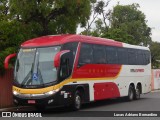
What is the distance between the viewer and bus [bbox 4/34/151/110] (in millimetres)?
17953

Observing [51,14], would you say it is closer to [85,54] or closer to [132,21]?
[85,54]

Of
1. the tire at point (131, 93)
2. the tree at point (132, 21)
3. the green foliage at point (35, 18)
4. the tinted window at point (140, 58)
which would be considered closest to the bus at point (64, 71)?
the green foliage at point (35, 18)

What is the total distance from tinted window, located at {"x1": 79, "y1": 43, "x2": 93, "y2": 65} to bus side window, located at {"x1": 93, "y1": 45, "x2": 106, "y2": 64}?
449 millimetres

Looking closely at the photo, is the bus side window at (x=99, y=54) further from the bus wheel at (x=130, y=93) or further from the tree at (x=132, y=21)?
the tree at (x=132, y=21)

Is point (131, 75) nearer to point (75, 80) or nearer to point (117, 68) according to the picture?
point (117, 68)

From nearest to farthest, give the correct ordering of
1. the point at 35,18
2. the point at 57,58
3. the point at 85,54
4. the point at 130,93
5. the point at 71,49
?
the point at 57,58 → the point at 71,49 → the point at 85,54 → the point at 35,18 → the point at 130,93

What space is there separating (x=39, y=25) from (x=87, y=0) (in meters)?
3.00

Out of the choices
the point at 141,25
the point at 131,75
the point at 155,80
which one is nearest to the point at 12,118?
the point at 131,75

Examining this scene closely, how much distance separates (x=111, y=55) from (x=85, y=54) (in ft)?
10.9

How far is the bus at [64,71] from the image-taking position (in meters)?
18.0

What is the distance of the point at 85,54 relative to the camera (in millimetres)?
20297

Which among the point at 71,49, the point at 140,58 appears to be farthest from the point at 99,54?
the point at 140,58

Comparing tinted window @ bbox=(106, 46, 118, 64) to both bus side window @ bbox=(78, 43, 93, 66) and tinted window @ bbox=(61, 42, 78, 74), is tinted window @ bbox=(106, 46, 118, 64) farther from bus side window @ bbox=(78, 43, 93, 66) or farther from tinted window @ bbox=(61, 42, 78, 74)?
tinted window @ bbox=(61, 42, 78, 74)

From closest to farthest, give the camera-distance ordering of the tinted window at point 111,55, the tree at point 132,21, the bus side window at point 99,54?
the bus side window at point 99,54, the tinted window at point 111,55, the tree at point 132,21
